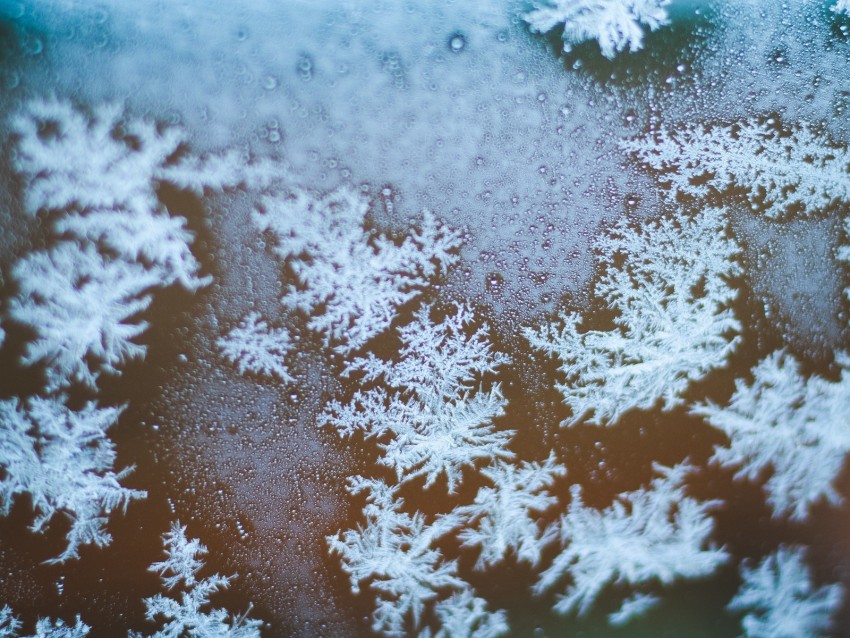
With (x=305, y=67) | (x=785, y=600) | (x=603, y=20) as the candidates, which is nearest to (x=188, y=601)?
(x=305, y=67)

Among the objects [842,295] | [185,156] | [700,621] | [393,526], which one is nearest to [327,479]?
[393,526]

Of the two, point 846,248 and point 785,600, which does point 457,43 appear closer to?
Answer: point 846,248

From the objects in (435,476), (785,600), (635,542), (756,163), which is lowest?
(785,600)

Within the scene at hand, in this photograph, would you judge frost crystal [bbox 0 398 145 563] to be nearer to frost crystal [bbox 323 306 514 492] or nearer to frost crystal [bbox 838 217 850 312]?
frost crystal [bbox 323 306 514 492]

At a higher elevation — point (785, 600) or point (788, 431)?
point (788, 431)

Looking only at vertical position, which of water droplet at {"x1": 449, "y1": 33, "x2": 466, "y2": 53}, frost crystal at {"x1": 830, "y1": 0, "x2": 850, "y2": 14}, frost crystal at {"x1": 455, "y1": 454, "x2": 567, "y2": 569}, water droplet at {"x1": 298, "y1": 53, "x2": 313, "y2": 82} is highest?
frost crystal at {"x1": 830, "y1": 0, "x2": 850, "y2": 14}

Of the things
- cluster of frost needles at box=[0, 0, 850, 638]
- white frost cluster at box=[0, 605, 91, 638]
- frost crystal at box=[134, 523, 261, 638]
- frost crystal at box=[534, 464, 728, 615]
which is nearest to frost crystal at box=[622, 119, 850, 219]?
cluster of frost needles at box=[0, 0, 850, 638]

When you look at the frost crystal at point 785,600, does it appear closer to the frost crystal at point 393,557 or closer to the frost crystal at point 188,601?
the frost crystal at point 393,557
